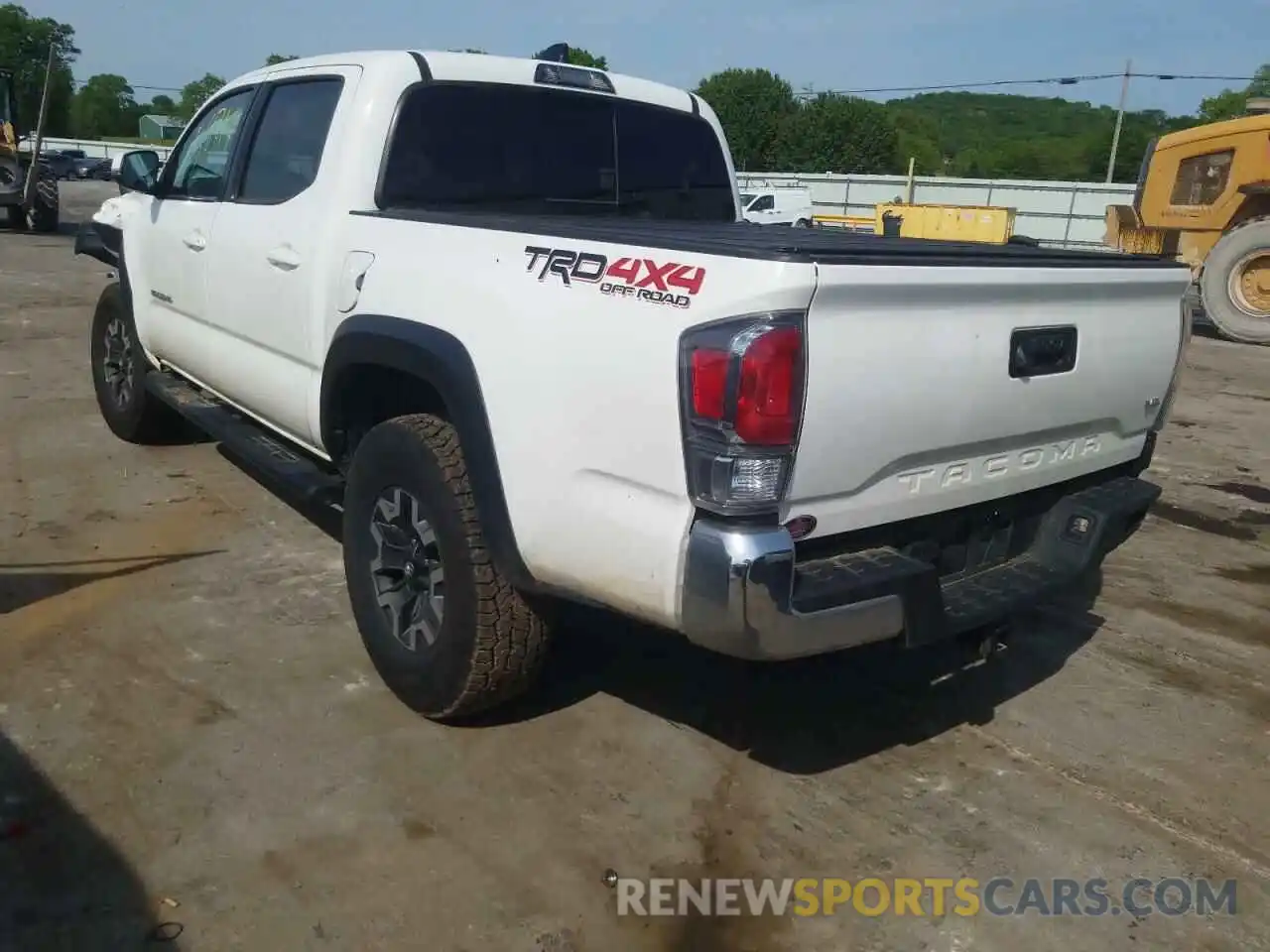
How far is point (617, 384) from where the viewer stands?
246cm

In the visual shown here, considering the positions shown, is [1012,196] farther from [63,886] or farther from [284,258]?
[63,886]

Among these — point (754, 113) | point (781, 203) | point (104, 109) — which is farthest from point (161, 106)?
point (781, 203)

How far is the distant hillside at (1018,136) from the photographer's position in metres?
76.3

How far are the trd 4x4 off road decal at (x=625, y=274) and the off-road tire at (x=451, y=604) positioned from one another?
0.61 metres

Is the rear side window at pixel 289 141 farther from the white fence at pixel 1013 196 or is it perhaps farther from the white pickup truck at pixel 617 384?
the white fence at pixel 1013 196

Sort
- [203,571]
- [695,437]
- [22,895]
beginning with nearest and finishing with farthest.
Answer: [695,437], [22,895], [203,571]

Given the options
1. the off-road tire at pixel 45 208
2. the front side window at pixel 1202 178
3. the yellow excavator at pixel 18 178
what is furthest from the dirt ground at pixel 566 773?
the off-road tire at pixel 45 208

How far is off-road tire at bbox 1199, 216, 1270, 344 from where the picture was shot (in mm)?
13289

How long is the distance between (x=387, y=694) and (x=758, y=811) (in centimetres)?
127

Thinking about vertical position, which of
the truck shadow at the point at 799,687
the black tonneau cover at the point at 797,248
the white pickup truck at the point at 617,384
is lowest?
the truck shadow at the point at 799,687

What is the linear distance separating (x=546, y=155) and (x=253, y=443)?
1655 millimetres

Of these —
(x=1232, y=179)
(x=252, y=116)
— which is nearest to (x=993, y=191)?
(x=1232, y=179)

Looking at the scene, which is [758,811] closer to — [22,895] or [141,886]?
[141,886]

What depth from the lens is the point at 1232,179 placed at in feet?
45.2
